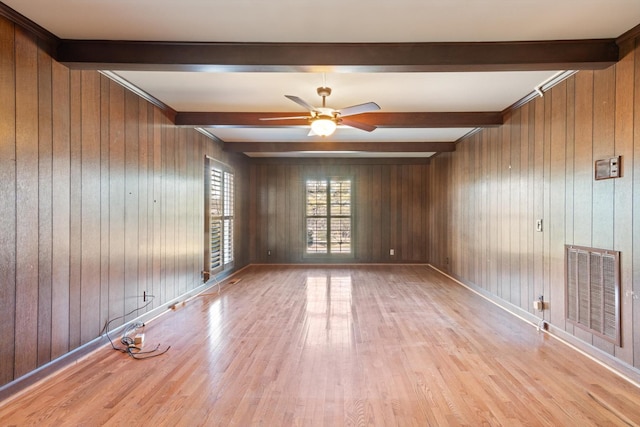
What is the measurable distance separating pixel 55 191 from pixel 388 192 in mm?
6589

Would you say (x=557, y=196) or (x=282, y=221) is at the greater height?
(x=557, y=196)

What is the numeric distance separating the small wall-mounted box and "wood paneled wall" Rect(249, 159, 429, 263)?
522 centimetres

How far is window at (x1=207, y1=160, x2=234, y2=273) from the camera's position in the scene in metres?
5.63

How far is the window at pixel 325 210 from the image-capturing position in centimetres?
797

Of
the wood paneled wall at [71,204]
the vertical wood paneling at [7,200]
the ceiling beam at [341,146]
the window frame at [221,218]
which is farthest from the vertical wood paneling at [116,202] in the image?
the ceiling beam at [341,146]

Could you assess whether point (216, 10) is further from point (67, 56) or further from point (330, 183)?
point (330, 183)

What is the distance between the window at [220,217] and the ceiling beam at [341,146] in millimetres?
630

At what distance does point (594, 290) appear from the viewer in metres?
2.82

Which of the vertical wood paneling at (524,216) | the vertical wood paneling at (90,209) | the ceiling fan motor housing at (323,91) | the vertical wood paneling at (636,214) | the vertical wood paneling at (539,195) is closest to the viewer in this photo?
the vertical wood paneling at (636,214)

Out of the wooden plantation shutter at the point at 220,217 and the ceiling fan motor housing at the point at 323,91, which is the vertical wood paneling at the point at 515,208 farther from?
the wooden plantation shutter at the point at 220,217

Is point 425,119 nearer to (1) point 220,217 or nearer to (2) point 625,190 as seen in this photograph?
(2) point 625,190

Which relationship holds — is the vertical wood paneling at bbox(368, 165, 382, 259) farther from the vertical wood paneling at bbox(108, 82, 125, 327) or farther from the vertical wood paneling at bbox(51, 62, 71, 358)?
the vertical wood paneling at bbox(51, 62, 71, 358)

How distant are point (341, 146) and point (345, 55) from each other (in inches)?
138

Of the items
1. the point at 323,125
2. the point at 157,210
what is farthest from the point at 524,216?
the point at 157,210
